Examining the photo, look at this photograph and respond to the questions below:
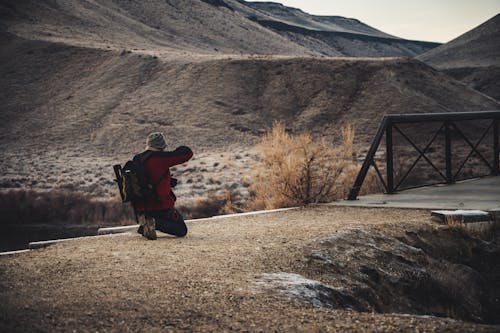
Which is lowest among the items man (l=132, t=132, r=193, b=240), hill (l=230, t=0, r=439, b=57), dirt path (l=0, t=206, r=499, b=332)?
dirt path (l=0, t=206, r=499, b=332)

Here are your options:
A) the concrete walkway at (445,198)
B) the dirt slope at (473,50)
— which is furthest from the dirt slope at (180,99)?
the dirt slope at (473,50)

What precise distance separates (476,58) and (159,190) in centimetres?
8102

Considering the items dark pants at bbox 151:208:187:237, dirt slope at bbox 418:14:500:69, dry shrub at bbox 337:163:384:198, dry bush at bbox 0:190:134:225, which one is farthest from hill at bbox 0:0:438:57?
dark pants at bbox 151:208:187:237

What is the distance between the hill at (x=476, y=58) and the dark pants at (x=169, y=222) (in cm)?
6110

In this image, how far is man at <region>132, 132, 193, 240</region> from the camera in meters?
8.56

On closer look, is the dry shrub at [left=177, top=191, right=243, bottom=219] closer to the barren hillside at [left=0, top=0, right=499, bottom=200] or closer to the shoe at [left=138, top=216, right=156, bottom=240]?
the barren hillside at [left=0, top=0, right=499, bottom=200]

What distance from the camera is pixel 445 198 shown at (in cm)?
1227

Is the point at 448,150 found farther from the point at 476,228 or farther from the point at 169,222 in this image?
the point at 169,222

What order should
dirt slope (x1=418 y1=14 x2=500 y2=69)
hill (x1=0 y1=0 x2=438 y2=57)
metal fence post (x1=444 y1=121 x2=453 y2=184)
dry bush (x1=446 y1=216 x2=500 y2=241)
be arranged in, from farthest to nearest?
dirt slope (x1=418 y1=14 x2=500 y2=69) → hill (x1=0 y1=0 x2=438 y2=57) → metal fence post (x1=444 y1=121 x2=453 y2=184) → dry bush (x1=446 y1=216 x2=500 y2=241)

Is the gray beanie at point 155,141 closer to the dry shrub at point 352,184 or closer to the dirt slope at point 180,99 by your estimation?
the dry shrub at point 352,184

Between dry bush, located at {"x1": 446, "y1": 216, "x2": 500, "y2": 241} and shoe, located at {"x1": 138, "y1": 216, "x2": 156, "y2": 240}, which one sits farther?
dry bush, located at {"x1": 446, "y1": 216, "x2": 500, "y2": 241}

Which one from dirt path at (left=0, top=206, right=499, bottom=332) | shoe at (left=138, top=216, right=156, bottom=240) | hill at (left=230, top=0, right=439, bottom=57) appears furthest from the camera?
hill at (left=230, top=0, right=439, bottom=57)

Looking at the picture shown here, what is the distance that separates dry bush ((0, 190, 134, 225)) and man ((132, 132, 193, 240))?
39.6 ft

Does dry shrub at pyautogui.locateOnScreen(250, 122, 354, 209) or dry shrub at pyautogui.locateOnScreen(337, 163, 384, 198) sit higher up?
dry shrub at pyautogui.locateOnScreen(250, 122, 354, 209)
